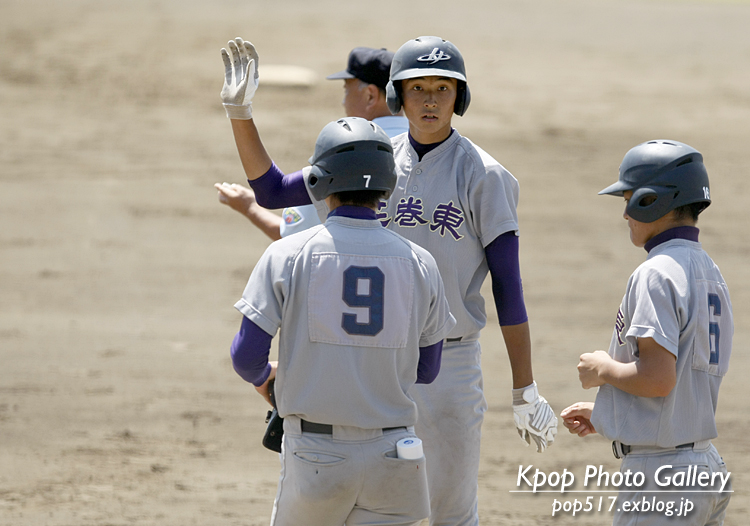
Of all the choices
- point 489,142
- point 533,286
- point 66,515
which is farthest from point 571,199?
point 66,515

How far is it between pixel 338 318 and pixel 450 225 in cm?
90

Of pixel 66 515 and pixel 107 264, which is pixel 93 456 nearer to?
pixel 66 515

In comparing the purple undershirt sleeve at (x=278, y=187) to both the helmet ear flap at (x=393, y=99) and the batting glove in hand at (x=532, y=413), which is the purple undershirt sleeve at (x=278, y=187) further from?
the batting glove in hand at (x=532, y=413)

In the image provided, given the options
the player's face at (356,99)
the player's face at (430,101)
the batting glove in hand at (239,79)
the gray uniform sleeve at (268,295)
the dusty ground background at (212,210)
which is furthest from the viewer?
the dusty ground background at (212,210)

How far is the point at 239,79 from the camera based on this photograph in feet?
11.3

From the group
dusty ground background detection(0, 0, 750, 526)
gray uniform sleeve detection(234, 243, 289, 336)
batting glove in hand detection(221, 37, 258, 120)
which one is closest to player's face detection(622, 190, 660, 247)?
gray uniform sleeve detection(234, 243, 289, 336)

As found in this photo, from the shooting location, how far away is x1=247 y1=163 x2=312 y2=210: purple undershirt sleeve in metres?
3.51

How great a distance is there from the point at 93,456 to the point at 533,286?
5.72 meters

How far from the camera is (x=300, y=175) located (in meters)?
3.52

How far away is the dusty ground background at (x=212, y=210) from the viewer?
224 inches

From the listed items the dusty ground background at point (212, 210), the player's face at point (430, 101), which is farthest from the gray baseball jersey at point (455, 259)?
the dusty ground background at point (212, 210)

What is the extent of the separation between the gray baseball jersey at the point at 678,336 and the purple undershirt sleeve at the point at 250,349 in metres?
1.21

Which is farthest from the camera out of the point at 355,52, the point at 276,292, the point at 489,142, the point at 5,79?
the point at 5,79

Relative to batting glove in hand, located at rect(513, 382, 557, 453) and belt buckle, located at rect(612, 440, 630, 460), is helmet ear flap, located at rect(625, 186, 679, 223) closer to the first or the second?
belt buckle, located at rect(612, 440, 630, 460)
